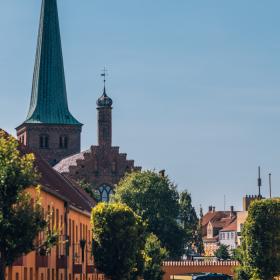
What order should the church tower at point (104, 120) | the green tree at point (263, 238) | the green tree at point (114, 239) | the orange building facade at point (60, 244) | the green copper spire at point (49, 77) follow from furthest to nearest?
the green copper spire at point (49, 77)
the church tower at point (104, 120)
the green tree at point (263, 238)
the green tree at point (114, 239)
the orange building facade at point (60, 244)

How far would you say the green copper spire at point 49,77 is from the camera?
19312 centimetres

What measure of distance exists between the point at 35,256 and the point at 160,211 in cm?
9411

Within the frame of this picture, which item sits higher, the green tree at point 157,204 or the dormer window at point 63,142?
the dormer window at point 63,142

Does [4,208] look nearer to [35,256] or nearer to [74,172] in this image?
[35,256]

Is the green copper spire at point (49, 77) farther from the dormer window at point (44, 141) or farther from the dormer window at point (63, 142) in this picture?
the dormer window at point (63, 142)

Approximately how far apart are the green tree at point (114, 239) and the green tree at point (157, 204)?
2920 inches

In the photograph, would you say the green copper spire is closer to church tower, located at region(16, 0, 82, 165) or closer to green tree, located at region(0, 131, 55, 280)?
church tower, located at region(16, 0, 82, 165)

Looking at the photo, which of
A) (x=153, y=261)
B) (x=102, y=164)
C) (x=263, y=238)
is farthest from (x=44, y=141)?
(x=263, y=238)

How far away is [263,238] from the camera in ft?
Answer: 345

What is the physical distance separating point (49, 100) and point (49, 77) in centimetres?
390

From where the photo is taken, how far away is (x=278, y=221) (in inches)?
4141

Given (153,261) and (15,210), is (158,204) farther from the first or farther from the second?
(15,210)

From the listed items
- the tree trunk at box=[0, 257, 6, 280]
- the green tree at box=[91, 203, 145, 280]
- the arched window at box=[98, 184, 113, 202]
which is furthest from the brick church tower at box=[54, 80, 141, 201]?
the tree trunk at box=[0, 257, 6, 280]

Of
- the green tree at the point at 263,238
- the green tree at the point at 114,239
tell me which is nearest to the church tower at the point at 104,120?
the green tree at the point at 263,238
